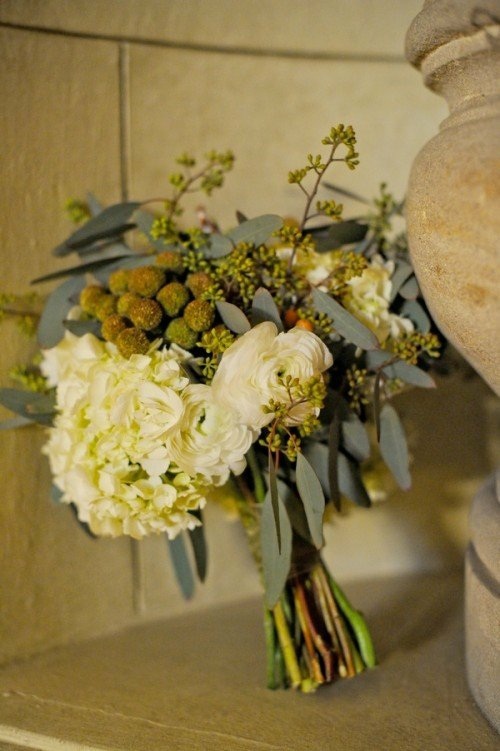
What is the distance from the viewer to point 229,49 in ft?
3.79

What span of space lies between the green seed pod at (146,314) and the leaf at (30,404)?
22cm

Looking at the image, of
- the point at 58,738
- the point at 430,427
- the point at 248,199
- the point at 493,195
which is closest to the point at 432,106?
the point at 248,199

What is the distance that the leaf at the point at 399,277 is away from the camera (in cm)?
87

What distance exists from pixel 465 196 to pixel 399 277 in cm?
24

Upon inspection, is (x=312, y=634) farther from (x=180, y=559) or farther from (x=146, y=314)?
(x=146, y=314)

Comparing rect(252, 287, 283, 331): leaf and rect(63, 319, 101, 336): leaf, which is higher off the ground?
rect(252, 287, 283, 331): leaf

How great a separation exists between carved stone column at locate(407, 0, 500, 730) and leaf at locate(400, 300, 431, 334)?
0.41ft

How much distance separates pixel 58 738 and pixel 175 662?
253 millimetres

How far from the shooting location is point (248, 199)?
1.19 meters

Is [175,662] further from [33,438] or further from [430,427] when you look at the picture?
[430,427]

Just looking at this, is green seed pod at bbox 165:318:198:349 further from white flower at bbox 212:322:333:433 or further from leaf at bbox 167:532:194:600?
leaf at bbox 167:532:194:600

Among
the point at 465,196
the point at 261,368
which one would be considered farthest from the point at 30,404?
the point at 465,196

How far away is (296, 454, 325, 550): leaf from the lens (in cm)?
76

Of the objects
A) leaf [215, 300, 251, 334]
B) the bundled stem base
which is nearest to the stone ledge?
the bundled stem base
